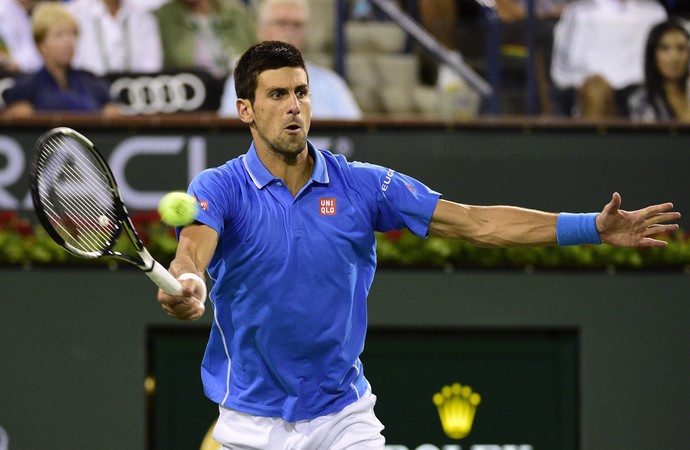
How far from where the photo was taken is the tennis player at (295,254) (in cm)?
412

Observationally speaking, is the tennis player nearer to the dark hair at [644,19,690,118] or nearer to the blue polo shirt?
the blue polo shirt

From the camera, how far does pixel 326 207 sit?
4.21 m

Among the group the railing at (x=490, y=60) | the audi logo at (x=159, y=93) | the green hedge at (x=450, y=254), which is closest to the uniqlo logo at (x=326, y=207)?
the green hedge at (x=450, y=254)

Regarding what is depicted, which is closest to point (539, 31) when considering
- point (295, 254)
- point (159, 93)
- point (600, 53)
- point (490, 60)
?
point (490, 60)

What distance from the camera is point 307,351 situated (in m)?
4.16

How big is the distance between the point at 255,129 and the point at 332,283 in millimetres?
627

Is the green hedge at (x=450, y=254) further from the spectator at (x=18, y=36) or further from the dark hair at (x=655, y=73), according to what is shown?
the spectator at (x=18, y=36)

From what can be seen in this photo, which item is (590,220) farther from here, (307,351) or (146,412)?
(146,412)

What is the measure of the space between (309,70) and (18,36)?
2.28 meters

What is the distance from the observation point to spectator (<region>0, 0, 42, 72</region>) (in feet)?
27.6

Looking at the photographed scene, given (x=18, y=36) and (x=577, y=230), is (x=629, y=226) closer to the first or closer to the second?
(x=577, y=230)

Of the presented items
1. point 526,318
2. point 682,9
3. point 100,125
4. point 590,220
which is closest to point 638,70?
point 682,9

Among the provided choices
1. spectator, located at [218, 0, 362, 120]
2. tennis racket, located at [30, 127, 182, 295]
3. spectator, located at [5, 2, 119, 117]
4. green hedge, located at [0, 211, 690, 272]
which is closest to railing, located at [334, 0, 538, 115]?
spectator, located at [218, 0, 362, 120]

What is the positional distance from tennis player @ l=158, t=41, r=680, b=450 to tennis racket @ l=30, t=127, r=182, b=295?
1.00 ft
